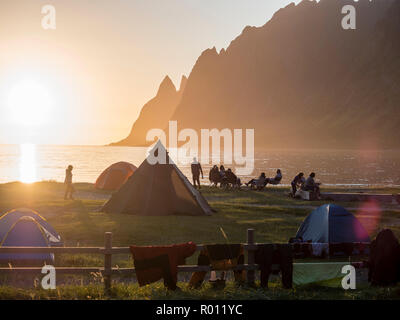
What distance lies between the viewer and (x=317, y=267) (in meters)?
10.3

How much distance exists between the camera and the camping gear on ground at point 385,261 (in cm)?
1028

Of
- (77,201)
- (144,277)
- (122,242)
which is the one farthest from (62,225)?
(144,277)

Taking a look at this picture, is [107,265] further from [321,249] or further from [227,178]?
[227,178]

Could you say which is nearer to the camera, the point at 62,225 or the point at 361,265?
the point at 361,265

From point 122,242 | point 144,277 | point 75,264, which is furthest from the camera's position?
point 122,242

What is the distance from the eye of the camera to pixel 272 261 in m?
10.2

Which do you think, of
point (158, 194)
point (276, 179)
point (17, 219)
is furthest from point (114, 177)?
point (17, 219)

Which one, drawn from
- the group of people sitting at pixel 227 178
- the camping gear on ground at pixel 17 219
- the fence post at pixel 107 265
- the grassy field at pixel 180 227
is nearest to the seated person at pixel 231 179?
the group of people sitting at pixel 227 178

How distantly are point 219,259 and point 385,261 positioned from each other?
357cm

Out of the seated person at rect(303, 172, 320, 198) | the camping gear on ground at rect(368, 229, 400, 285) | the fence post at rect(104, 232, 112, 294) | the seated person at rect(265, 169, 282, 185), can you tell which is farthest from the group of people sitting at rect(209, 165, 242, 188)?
the fence post at rect(104, 232, 112, 294)

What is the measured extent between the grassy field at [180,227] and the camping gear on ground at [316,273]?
0.21m
